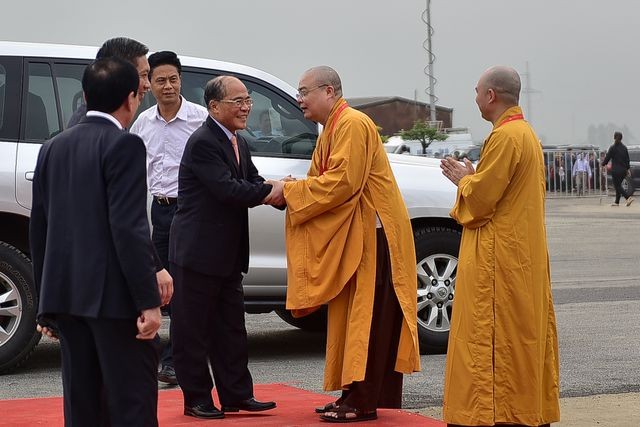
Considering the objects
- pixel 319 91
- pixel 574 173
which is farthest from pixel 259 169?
pixel 574 173

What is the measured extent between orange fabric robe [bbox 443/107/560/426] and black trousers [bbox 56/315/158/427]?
5.84ft

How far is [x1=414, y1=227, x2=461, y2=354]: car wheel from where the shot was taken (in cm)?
961

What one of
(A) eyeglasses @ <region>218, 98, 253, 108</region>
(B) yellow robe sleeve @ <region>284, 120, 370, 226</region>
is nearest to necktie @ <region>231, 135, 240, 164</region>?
(A) eyeglasses @ <region>218, 98, 253, 108</region>

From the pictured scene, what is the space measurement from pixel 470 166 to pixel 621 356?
11.7 feet

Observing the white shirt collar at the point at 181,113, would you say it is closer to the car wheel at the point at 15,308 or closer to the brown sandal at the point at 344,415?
the car wheel at the point at 15,308

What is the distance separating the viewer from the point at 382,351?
23.7 feet

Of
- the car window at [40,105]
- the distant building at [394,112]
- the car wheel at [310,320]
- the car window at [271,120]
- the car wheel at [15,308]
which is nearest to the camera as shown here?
the car wheel at [15,308]

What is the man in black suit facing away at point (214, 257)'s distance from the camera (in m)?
7.24

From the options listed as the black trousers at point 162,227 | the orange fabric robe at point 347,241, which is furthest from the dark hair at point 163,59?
the orange fabric robe at point 347,241

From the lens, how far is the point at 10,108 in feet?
29.4

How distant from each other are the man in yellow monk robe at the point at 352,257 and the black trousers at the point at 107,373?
2.18 m

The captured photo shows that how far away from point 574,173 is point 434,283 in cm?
3358

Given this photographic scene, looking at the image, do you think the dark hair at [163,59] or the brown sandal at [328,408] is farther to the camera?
the dark hair at [163,59]

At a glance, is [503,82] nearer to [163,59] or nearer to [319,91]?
[319,91]
